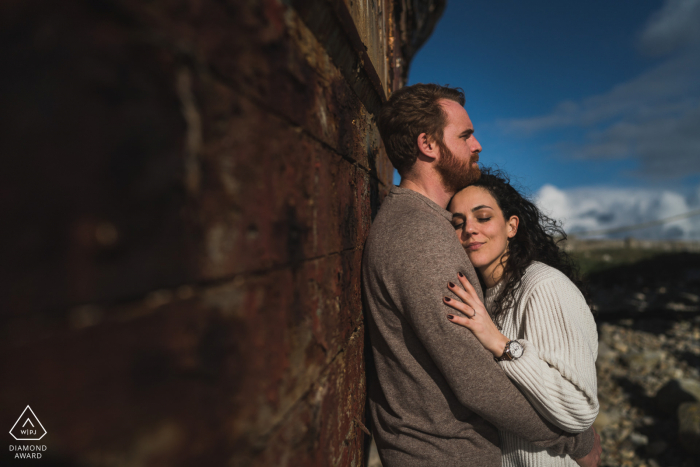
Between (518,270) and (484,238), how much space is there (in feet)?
0.99

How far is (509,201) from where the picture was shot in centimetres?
245

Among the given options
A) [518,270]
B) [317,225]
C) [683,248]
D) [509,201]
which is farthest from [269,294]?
[683,248]

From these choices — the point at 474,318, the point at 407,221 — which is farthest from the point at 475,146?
the point at 474,318

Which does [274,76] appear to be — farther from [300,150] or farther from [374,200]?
[374,200]

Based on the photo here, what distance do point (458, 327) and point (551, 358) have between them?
2.09 feet

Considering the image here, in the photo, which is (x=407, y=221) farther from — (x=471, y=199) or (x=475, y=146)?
(x=475, y=146)

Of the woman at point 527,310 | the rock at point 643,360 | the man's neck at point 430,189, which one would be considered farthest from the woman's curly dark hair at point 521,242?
the rock at point 643,360

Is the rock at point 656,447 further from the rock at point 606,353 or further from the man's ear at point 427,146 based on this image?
the man's ear at point 427,146

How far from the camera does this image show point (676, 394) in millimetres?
5758

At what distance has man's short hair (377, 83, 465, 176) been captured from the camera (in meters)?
2.21

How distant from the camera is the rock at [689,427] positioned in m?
4.86

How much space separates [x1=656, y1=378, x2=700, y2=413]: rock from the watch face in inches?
243

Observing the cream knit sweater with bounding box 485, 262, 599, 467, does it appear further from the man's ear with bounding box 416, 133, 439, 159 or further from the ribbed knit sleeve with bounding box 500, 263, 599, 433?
the man's ear with bounding box 416, 133, 439, 159

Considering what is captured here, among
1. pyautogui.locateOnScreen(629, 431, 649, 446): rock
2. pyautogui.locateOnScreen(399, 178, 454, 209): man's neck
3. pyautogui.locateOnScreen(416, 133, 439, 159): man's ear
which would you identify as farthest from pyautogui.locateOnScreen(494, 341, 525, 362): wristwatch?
pyautogui.locateOnScreen(629, 431, 649, 446): rock
